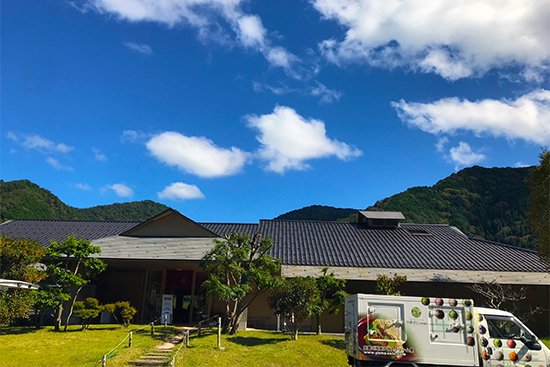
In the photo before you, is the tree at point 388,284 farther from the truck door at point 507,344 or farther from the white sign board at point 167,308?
the white sign board at point 167,308

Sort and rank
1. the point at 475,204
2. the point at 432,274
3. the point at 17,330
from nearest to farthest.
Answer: the point at 17,330 → the point at 432,274 → the point at 475,204

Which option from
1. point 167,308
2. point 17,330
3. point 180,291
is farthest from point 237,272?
point 17,330

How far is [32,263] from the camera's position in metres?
19.4

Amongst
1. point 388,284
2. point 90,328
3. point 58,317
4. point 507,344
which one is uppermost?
point 388,284

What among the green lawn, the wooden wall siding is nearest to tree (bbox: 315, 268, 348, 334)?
the green lawn

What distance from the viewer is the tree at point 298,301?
17.7 meters

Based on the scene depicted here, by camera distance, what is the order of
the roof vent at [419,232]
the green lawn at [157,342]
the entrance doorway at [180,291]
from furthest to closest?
the roof vent at [419,232] → the entrance doorway at [180,291] → the green lawn at [157,342]

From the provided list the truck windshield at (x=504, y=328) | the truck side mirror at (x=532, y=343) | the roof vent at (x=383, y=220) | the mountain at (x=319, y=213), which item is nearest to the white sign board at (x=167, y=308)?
the truck windshield at (x=504, y=328)

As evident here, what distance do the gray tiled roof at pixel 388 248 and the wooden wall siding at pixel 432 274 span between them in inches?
20.4

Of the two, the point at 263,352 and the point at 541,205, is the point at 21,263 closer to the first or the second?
the point at 263,352

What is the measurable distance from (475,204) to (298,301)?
5188 centimetres

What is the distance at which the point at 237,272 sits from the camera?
733 inches

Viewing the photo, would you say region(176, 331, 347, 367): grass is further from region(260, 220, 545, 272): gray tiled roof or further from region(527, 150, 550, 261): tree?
region(527, 150, 550, 261): tree

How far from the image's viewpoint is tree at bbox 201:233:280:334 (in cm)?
1816
